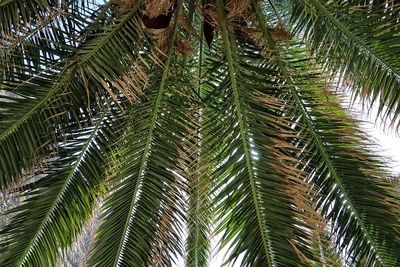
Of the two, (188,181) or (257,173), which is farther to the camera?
(188,181)

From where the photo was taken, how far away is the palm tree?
3.59 meters

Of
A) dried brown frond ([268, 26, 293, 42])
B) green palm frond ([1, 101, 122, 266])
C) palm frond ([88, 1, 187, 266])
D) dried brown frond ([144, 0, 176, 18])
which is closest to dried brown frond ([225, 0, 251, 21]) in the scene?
dried brown frond ([268, 26, 293, 42])

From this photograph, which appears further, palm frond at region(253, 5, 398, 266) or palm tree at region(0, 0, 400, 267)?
palm frond at region(253, 5, 398, 266)

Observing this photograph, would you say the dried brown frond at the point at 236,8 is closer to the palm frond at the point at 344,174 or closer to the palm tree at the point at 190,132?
the palm tree at the point at 190,132

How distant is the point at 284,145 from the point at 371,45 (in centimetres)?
83

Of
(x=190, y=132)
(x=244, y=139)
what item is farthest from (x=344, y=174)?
(x=190, y=132)

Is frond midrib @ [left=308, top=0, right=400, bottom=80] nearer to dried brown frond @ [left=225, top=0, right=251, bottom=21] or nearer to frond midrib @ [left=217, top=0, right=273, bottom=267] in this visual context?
dried brown frond @ [left=225, top=0, right=251, bottom=21]

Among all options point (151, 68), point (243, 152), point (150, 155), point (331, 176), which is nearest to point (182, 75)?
point (151, 68)

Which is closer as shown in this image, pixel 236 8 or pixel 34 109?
pixel 34 109

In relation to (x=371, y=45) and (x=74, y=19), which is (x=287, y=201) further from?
(x=74, y=19)

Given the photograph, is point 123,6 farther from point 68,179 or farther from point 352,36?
point 352,36

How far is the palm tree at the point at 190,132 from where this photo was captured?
3594mm

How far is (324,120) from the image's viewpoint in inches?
158

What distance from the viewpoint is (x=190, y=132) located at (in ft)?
13.1
